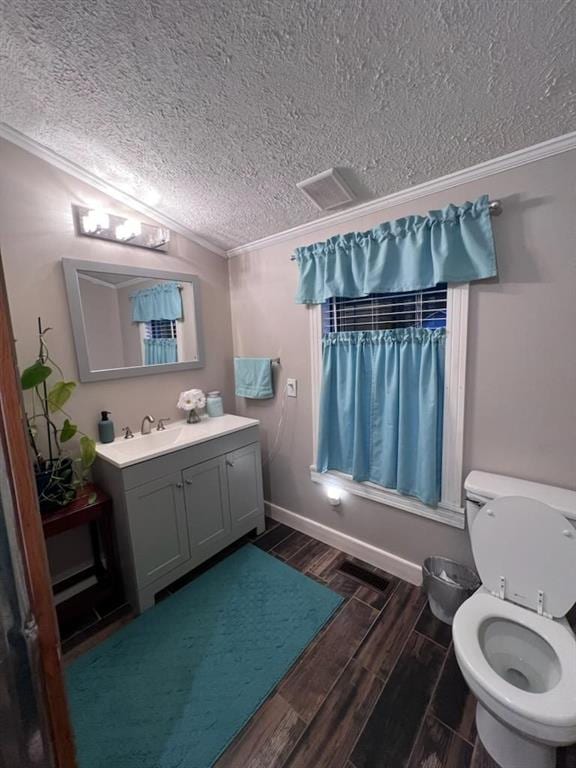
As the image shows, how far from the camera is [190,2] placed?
948 mm

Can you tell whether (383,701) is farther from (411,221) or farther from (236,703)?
(411,221)

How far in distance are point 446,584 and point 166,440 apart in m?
1.80

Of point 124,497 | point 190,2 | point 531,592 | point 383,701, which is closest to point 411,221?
point 190,2

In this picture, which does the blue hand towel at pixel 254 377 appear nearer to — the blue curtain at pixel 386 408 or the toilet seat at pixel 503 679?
the blue curtain at pixel 386 408

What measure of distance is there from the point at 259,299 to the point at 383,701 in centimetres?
231

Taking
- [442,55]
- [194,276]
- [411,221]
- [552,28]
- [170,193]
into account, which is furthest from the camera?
[194,276]

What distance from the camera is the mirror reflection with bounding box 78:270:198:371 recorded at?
190cm

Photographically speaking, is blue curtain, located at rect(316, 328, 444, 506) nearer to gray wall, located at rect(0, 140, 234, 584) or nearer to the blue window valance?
the blue window valance

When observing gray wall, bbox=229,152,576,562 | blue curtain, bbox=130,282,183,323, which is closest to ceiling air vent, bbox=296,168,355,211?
gray wall, bbox=229,152,576,562

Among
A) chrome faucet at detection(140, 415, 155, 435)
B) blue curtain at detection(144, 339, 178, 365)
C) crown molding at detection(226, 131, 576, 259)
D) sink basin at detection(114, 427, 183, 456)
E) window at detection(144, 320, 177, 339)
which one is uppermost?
crown molding at detection(226, 131, 576, 259)

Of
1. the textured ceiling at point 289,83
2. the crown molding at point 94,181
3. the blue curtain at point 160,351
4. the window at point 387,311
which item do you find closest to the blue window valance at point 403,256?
the window at point 387,311

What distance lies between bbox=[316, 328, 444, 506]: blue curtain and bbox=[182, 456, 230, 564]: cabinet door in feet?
2.23

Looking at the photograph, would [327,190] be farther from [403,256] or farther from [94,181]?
[94,181]

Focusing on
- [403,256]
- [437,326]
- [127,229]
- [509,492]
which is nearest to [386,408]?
[437,326]
